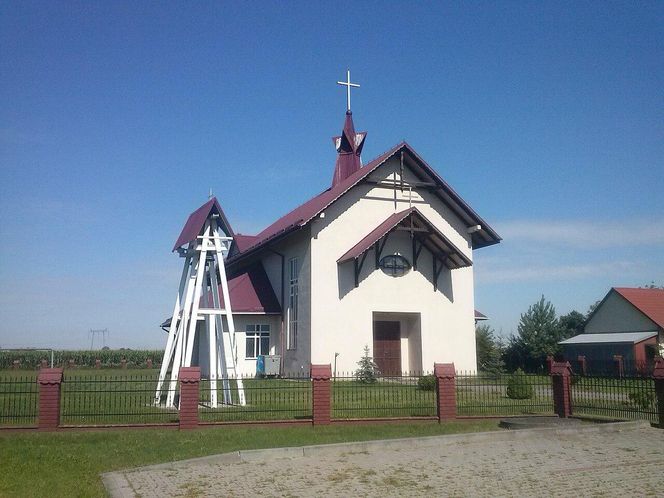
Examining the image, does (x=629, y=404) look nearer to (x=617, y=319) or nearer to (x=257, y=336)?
(x=257, y=336)

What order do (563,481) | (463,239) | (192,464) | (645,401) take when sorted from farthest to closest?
(463,239) < (645,401) < (192,464) < (563,481)

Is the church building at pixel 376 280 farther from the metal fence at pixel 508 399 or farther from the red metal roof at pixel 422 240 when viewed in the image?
the metal fence at pixel 508 399

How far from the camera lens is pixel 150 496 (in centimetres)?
805

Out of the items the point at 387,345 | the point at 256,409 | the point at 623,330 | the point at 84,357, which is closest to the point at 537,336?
the point at 623,330

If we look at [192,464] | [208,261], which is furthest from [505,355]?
[192,464]

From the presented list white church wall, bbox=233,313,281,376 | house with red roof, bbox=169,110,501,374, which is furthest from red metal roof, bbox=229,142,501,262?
white church wall, bbox=233,313,281,376

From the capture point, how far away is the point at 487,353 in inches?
1211

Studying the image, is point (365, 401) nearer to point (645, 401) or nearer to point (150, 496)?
point (645, 401)

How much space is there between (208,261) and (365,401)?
6688 mm

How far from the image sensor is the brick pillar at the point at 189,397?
13008 millimetres

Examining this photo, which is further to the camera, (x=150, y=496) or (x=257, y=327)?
(x=257, y=327)

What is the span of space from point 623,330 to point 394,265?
734 inches

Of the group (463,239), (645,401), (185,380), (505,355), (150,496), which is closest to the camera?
(150,496)

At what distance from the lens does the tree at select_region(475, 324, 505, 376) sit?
29797 mm
